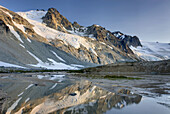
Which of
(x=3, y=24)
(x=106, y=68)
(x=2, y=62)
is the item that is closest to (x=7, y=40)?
(x=3, y=24)

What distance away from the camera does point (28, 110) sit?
7.33 metres

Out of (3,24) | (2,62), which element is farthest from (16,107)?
(3,24)

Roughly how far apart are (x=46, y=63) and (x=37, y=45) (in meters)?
20.8

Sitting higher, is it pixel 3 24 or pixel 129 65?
pixel 3 24

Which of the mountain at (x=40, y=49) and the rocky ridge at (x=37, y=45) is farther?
the rocky ridge at (x=37, y=45)

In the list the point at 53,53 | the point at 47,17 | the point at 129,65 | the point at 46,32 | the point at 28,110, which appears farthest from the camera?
the point at 47,17

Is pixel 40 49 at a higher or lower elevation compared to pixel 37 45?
lower

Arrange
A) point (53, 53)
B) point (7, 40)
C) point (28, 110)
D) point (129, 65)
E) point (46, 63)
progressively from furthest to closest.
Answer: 1. point (53, 53)
2. point (46, 63)
3. point (7, 40)
4. point (129, 65)
5. point (28, 110)

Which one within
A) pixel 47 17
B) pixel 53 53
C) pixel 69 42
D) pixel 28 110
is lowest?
pixel 28 110

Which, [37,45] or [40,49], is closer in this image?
[40,49]

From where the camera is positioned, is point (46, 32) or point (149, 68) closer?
point (149, 68)

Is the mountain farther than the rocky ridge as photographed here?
No

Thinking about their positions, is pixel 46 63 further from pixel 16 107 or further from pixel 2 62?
pixel 16 107

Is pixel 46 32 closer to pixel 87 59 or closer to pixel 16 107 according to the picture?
pixel 87 59
